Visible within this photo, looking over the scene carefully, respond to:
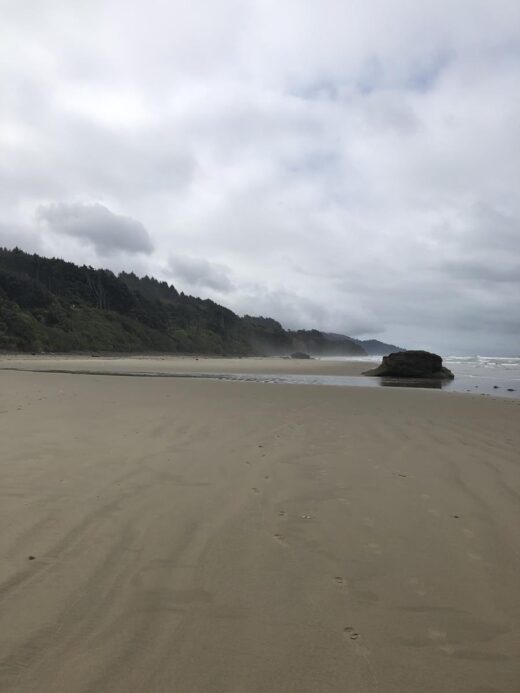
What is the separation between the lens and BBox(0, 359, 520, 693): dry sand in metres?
2.22

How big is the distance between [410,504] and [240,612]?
2418 millimetres

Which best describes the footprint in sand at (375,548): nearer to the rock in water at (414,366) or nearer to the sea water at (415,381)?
the sea water at (415,381)

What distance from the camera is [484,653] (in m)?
2.36

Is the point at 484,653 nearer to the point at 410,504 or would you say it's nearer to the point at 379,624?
the point at 379,624

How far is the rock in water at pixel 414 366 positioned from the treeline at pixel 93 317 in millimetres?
50768

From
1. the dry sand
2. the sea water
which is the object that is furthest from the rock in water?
the dry sand

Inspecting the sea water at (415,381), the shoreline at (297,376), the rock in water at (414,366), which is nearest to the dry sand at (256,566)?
the shoreline at (297,376)

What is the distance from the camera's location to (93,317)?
8875cm

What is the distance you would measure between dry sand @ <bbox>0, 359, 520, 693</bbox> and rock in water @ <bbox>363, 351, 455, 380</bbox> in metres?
18.9

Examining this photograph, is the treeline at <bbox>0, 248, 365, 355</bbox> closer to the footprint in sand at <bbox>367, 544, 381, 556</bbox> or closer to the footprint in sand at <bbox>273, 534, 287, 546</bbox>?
A: the footprint in sand at <bbox>273, 534, 287, 546</bbox>

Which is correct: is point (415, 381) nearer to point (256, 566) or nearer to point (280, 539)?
point (280, 539)

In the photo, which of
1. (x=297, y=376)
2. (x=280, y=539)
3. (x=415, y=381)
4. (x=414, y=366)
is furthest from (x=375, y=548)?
(x=414, y=366)

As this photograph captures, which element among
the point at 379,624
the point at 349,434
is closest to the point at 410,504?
the point at 379,624

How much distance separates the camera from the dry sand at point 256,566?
87.4 inches
